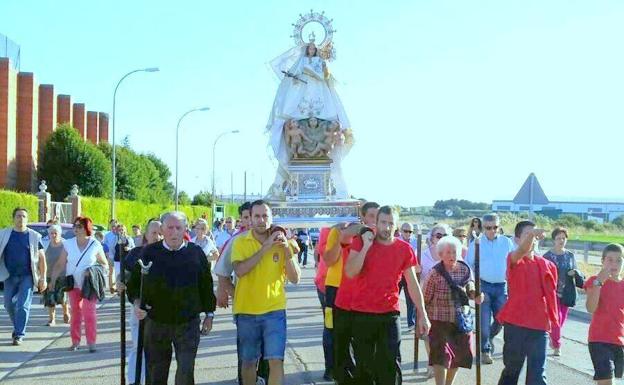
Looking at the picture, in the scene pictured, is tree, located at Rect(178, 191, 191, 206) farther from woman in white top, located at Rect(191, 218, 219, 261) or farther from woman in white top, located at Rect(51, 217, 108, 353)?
woman in white top, located at Rect(51, 217, 108, 353)

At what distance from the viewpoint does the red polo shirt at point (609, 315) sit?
7566mm

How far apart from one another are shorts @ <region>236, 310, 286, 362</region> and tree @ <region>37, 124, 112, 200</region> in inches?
1844

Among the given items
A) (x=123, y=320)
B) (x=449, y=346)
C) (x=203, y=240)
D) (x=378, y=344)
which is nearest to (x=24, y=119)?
(x=203, y=240)

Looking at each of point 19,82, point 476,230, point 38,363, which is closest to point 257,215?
point 38,363

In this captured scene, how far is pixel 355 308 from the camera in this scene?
289 inches

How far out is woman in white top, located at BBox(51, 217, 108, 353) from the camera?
11.5 meters

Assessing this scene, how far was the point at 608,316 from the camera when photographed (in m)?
7.60

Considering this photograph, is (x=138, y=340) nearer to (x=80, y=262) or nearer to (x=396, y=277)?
(x=396, y=277)

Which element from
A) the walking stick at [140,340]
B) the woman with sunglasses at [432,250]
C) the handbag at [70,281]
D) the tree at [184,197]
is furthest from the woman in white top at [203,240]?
the tree at [184,197]

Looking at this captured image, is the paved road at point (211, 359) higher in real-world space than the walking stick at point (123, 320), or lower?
lower

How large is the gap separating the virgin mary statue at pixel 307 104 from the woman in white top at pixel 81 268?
11.0 meters

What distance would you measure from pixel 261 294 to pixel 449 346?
203cm

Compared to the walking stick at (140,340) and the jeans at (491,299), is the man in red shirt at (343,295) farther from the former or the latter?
the jeans at (491,299)

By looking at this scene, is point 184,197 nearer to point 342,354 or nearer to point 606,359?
point 342,354
